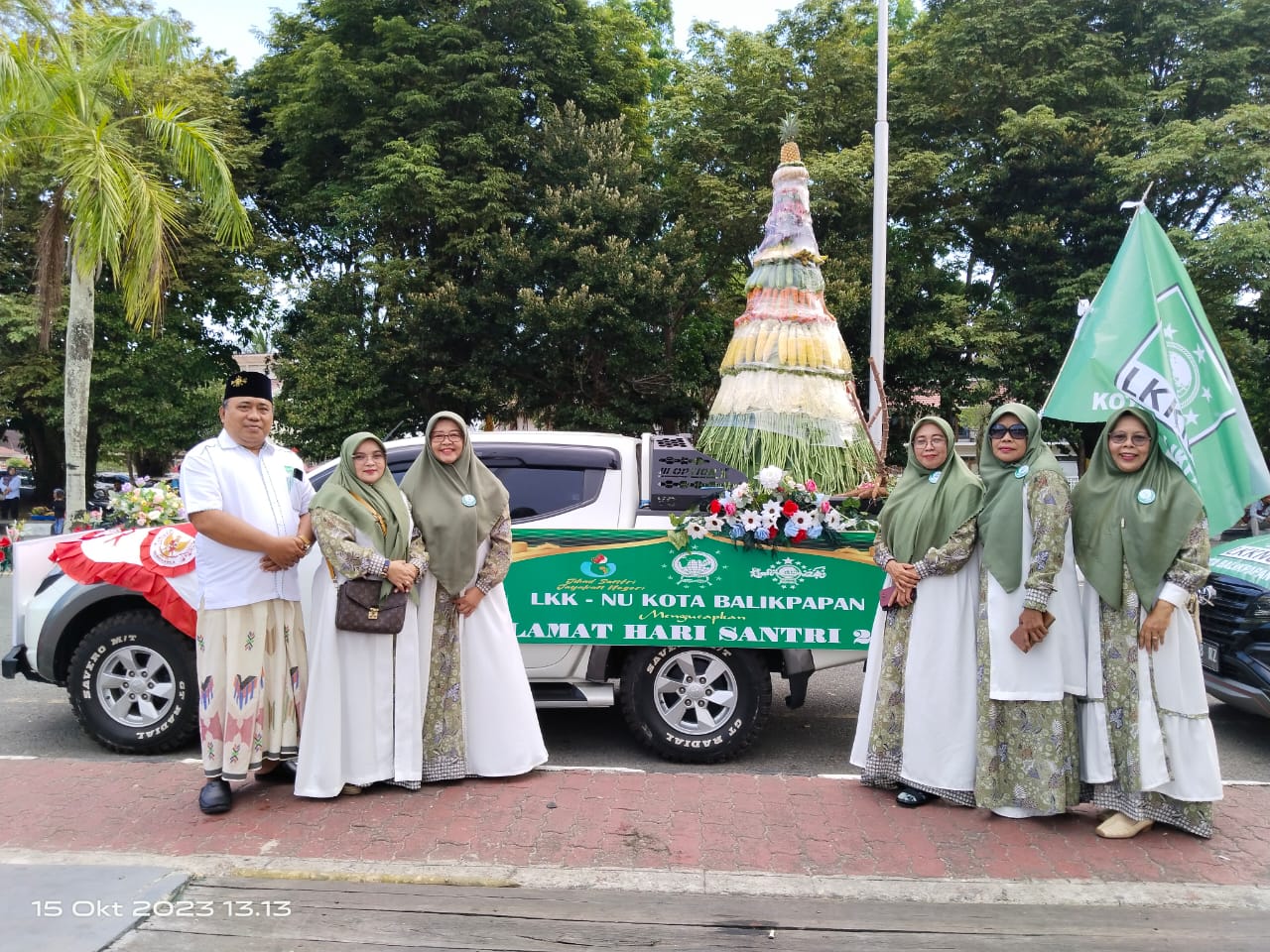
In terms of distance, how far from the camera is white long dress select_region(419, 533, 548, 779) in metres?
4.56

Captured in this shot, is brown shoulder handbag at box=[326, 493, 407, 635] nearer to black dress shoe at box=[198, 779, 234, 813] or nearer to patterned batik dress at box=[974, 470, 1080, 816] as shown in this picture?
black dress shoe at box=[198, 779, 234, 813]

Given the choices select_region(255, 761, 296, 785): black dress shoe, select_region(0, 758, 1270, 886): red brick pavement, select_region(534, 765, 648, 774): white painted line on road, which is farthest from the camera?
select_region(534, 765, 648, 774): white painted line on road

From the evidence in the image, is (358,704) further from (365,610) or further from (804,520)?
(804,520)

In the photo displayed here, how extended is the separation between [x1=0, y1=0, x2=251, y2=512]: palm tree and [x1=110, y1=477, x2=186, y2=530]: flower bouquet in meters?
7.16

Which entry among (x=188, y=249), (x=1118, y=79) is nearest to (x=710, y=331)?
(x=1118, y=79)

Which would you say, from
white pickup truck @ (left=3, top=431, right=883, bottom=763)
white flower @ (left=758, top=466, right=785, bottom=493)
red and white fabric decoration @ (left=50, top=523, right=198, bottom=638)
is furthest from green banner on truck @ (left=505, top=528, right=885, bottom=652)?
red and white fabric decoration @ (left=50, top=523, right=198, bottom=638)

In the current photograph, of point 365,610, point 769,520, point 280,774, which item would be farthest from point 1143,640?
point 280,774

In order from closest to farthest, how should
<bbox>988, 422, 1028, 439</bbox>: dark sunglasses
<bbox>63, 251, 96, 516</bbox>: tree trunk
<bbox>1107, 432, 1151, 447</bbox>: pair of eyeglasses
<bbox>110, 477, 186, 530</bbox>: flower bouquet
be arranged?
<bbox>1107, 432, 1151, 447</bbox>: pair of eyeglasses
<bbox>988, 422, 1028, 439</bbox>: dark sunglasses
<bbox>110, 477, 186, 530</bbox>: flower bouquet
<bbox>63, 251, 96, 516</bbox>: tree trunk

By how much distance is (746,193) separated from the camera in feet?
57.5

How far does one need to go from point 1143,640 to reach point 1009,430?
1061 mm

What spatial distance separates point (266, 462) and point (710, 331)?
50.2ft

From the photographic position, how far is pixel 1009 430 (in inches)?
163

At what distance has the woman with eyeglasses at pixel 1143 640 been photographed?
3879mm

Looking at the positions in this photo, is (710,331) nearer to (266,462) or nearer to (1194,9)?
(1194,9)
